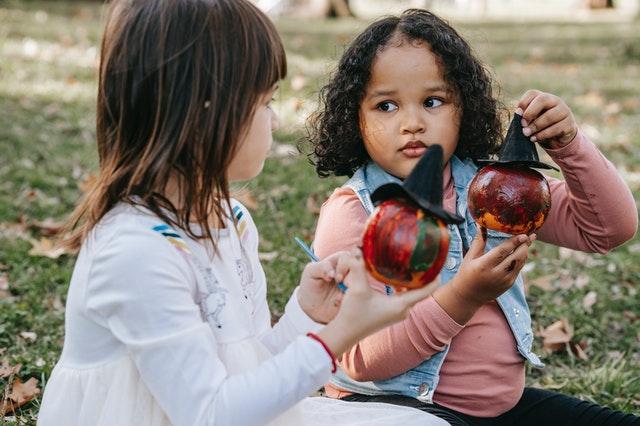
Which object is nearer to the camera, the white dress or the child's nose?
the white dress

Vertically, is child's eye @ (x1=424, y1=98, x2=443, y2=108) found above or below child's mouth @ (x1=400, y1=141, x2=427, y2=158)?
above

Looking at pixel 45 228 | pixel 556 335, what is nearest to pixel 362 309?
pixel 556 335

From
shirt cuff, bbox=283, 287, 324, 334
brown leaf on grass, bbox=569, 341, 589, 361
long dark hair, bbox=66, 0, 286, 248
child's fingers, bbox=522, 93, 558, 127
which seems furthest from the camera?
brown leaf on grass, bbox=569, 341, 589, 361

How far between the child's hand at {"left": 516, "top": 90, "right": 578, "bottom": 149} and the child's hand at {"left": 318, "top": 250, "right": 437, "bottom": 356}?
0.75m

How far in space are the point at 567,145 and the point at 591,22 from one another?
589 inches

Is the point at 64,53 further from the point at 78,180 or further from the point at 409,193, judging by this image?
the point at 409,193

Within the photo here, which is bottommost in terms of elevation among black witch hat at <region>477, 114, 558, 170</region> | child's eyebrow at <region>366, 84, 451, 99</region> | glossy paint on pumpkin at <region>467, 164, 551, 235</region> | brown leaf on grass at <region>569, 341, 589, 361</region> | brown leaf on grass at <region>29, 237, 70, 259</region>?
brown leaf on grass at <region>569, 341, 589, 361</region>

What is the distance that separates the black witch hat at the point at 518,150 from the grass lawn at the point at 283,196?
0.96 metres

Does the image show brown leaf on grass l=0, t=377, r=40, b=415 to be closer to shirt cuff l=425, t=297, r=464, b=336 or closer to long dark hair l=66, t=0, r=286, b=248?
long dark hair l=66, t=0, r=286, b=248

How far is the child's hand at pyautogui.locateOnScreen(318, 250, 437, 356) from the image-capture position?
1.75m

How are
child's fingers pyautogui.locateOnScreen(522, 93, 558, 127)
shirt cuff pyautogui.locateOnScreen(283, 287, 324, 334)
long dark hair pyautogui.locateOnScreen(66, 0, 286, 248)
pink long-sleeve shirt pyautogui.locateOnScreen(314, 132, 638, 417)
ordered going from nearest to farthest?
long dark hair pyautogui.locateOnScreen(66, 0, 286, 248), shirt cuff pyautogui.locateOnScreen(283, 287, 324, 334), child's fingers pyautogui.locateOnScreen(522, 93, 558, 127), pink long-sleeve shirt pyautogui.locateOnScreen(314, 132, 638, 417)

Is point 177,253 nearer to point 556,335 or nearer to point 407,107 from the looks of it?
point 407,107

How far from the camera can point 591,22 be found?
16.3 meters

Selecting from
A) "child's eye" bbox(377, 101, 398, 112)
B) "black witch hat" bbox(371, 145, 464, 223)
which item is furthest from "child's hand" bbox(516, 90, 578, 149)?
"black witch hat" bbox(371, 145, 464, 223)
